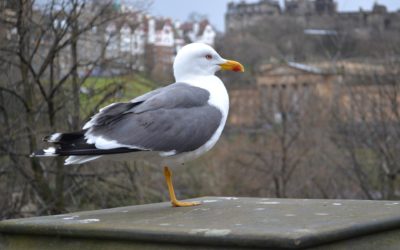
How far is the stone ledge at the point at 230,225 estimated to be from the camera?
375cm

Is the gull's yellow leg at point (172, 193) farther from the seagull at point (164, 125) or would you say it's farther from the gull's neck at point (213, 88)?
the gull's neck at point (213, 88)

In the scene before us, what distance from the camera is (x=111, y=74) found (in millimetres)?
11344

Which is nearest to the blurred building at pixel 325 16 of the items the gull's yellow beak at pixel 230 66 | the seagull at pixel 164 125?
the gull's yellow beak at pixel 230 66

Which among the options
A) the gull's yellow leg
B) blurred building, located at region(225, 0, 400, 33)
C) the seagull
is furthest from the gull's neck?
blurred building, located at region(225, 0, 400, 33)

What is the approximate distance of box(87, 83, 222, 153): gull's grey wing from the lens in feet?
15.5

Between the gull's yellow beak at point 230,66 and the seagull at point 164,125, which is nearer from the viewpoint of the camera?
the seagull at point 164,125

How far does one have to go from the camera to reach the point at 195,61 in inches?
206

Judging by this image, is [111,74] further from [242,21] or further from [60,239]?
[242,21]

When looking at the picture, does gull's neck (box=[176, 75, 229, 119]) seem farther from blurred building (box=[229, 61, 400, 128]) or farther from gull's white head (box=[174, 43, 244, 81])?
blurred building (box=[229, 61, 400, 128])

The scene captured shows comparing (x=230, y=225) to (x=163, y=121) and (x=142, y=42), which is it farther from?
(x=142, y=42)

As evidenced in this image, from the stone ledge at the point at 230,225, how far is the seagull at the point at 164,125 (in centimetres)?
34

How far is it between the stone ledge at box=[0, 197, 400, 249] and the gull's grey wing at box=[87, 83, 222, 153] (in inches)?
15.5

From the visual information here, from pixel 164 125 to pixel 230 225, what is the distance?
3.10ft

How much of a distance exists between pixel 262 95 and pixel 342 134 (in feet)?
20.1
